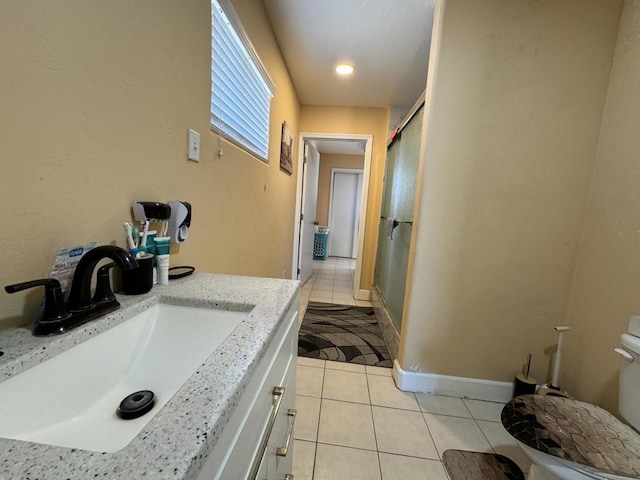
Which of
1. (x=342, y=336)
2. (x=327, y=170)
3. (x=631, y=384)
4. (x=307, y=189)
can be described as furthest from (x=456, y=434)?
(x=327, y=170)

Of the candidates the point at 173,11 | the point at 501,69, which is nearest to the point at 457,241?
the point at 501,69

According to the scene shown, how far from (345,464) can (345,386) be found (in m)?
0.55

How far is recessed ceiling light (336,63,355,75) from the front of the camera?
2408mm

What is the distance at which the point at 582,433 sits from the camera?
882 millimetres

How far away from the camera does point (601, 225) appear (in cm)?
141

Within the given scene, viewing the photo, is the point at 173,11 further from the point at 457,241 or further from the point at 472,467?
the point at 472,467

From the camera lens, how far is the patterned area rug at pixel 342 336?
2117 mm

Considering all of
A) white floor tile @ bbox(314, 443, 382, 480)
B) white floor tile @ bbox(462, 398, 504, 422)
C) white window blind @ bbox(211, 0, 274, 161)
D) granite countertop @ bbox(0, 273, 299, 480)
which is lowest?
white floor tile @ bbox(314, 443, 382, 480)

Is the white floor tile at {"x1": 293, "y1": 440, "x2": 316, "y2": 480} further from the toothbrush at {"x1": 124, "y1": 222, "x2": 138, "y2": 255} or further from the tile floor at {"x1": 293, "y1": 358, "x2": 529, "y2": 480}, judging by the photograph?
the toothbrush at {"x1": 124, "y1": 222, "x2": 138, "y2": 255}

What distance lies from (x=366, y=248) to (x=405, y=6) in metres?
2.38

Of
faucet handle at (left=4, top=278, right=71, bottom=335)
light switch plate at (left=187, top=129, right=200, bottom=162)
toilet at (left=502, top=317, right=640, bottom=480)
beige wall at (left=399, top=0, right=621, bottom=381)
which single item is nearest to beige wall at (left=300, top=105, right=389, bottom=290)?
beige wall at (left=399, top=0, right=621, bottom=381)

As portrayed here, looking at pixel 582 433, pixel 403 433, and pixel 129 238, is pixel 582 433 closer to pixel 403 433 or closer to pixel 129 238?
pixel 403 433

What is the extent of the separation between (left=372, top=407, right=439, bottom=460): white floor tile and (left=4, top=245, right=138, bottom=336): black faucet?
53.3 inches

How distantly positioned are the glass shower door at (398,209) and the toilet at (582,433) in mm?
1082
